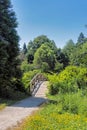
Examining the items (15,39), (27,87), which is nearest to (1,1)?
(15,39)

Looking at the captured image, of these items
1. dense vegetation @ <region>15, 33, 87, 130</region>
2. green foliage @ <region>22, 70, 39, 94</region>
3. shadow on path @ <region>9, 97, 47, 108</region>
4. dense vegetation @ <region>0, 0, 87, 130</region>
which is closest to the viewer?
dense vegetation @ <region>15, 33, 87, 130</region>

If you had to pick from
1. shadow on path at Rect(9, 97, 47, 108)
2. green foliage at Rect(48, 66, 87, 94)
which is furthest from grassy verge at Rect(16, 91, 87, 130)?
green foliage at Rect(48, 66, 87, 94)

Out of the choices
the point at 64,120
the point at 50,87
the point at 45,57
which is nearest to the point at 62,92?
the point at 50,87

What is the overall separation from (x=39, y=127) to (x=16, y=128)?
1195 millimetres

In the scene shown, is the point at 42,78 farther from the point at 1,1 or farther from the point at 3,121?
the point at 3,121

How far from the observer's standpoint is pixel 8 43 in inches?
810

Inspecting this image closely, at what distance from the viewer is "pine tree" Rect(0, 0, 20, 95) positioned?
2078 cm

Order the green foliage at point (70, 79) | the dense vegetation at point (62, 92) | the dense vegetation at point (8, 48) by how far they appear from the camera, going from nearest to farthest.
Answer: the dense vegetation at point (62, 92) → the dense vegetation at point (8, 48) → the green foliage at point (70, 79)

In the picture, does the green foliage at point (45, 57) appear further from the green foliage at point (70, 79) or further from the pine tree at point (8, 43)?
the pine tree at point (8, 43)

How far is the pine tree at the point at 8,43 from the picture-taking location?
20.8 m

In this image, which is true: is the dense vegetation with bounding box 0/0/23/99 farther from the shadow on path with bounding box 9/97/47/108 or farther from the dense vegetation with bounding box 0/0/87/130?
the shadow on path with bounding box 9/97/47/108

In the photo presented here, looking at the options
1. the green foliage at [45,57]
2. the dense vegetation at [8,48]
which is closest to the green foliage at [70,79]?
the dense vegetation at [8,48]

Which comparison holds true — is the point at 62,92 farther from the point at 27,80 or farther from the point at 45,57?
the point at 45,57

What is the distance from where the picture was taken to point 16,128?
10359 mm
